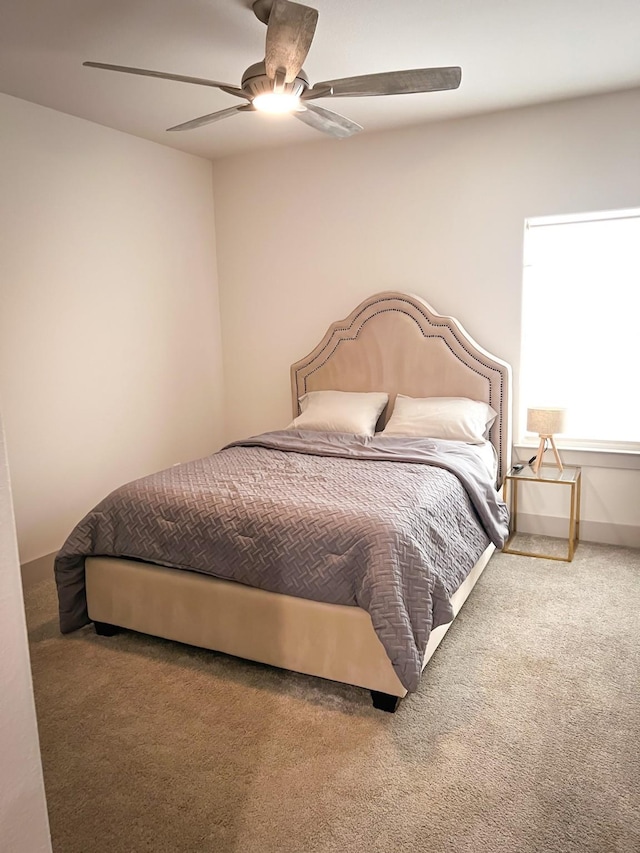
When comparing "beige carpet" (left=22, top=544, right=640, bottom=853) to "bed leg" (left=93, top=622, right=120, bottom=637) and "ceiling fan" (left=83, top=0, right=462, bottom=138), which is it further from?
"ceiling fan" (left=83, top=0, right=462, bottom=138)

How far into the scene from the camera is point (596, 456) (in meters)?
3.83

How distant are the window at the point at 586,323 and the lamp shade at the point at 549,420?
0.13 m

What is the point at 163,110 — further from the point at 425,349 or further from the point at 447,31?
the point at 425,349

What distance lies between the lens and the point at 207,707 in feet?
7.72

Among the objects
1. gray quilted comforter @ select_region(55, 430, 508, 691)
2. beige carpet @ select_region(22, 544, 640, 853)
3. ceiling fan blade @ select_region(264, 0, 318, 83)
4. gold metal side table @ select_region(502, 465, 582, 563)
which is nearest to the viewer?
beige carpet @ select_region(22, 544, 640, 853)

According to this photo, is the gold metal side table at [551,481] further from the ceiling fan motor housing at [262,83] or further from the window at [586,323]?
the ceiling fan motor housing at [262,83]

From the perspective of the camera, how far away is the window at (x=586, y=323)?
380 centimetres

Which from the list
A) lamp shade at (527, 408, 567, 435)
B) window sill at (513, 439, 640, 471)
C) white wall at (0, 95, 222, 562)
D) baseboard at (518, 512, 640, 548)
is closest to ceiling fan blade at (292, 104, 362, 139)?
white wall at (0, 95, 222, 562)

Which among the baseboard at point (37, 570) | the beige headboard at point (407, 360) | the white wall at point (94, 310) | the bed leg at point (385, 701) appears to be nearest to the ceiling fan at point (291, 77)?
the white wall at point (94, 310)

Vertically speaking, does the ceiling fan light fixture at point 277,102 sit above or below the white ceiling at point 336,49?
below

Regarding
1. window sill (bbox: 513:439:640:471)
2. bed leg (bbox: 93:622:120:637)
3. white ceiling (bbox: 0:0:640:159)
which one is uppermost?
white ceiling (bbox: 0:0:640:159)

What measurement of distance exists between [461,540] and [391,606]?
2.40ft

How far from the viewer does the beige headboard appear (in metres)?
3.97

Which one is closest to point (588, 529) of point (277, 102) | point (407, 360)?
point (407, 360)
